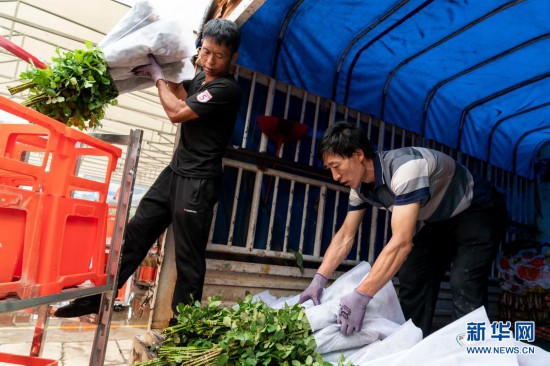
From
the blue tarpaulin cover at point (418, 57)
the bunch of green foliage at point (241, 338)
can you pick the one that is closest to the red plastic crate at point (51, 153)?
the bunch of green foliage at point (241, 338)

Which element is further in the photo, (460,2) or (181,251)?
(460,2)

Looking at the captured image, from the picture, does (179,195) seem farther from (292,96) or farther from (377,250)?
(377,250)

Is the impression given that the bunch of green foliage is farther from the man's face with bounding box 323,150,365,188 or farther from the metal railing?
the metal railing

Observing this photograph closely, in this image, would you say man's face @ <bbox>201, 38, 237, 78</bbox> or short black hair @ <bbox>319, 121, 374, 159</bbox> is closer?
short black hair @ <bbox>319, 121, 374, 159</bbox>

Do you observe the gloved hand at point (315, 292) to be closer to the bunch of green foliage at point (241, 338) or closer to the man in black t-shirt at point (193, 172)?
the bunch of green foliage at point (241, 338)

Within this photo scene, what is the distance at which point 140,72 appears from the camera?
223cm

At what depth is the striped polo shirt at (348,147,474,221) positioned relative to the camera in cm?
213

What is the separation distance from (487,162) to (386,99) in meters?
2.38

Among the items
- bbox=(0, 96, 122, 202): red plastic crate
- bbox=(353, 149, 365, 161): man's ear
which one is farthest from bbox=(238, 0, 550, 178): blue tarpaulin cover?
bbox=(0, 96, 122, 202): red plastic crate

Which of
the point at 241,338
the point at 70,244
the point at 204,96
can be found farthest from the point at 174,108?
the point at 241,338

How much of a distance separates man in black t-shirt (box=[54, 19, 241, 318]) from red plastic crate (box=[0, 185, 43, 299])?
3.38 ft

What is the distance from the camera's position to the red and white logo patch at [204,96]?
2.31 m

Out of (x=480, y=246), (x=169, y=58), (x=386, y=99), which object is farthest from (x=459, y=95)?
(x=169, y=58)

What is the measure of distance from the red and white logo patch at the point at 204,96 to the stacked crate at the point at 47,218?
0.79 meters
